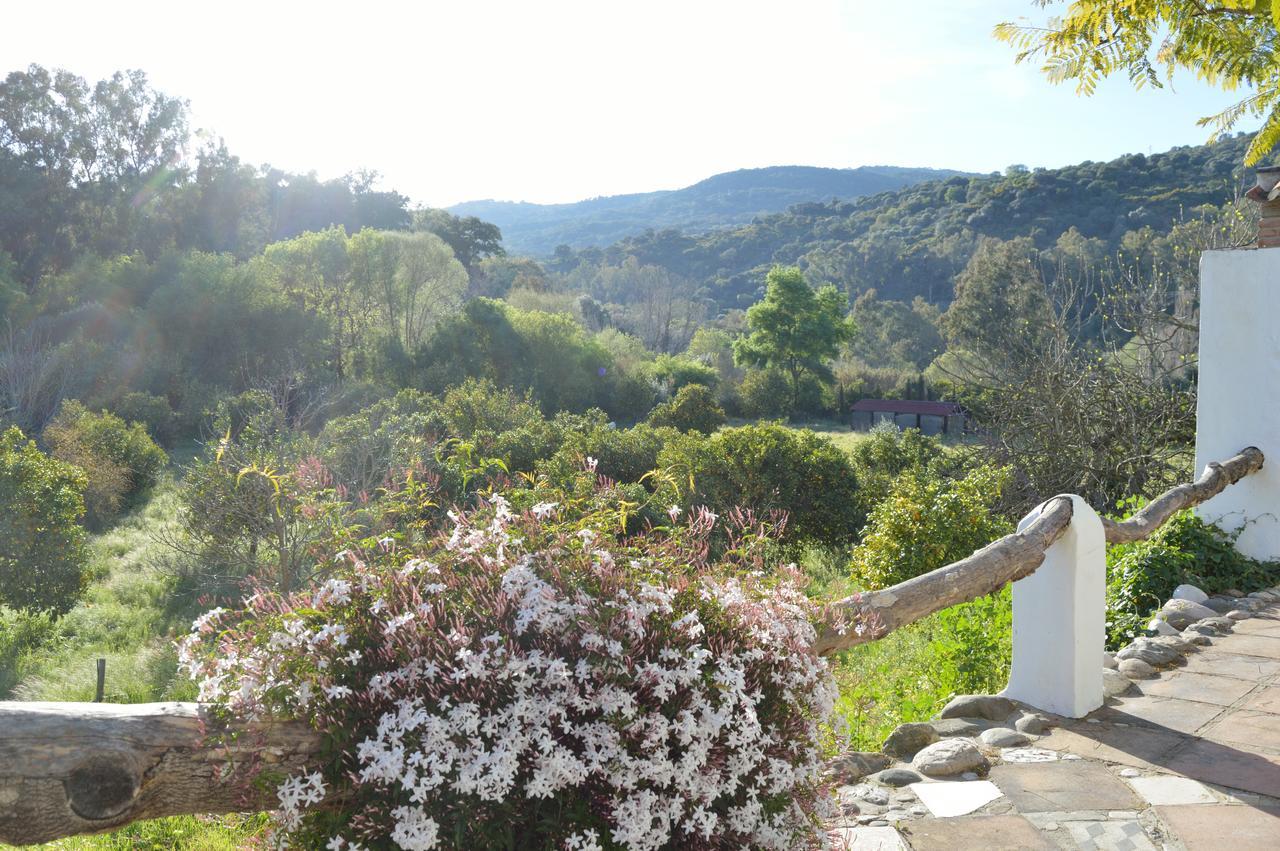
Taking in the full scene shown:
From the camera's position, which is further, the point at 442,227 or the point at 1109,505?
the point at 442,227

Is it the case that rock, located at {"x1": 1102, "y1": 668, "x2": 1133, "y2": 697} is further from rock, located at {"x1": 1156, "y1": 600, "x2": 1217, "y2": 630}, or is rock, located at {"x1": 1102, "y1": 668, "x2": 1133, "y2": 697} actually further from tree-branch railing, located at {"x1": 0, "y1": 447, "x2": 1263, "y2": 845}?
tree-branch railing, located at {"x1": 0, "y1": 447, "x2": 1263, "y2": 845}

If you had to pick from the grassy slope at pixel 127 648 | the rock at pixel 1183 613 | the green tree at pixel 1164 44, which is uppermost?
the green tree at pixel 1164 44

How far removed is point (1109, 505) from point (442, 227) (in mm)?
42250

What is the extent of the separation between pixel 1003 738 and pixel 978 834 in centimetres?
66

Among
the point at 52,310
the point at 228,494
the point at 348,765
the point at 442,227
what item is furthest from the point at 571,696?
the point at 442,227

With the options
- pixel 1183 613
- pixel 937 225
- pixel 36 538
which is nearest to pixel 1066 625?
pixel 1183 613

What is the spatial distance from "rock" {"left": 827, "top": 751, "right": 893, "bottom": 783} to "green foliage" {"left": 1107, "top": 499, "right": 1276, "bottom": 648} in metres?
2.24

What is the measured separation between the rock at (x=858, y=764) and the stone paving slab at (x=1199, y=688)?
123 centimetres

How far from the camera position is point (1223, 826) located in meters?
2.31

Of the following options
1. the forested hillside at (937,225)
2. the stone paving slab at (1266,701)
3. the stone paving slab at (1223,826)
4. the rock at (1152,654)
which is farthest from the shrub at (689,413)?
the stone paving slab at (1223,826)

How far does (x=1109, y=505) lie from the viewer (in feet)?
27.5

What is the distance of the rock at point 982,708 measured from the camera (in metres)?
3.15

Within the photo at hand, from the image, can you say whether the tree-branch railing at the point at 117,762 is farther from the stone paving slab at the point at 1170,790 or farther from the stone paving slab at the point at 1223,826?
the stone paving slab at the point at 1170,790

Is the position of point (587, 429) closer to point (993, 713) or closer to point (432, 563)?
point (993, 713)
